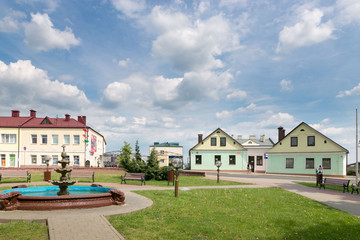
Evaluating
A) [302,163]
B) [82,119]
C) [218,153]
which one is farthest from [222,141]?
[82,119]

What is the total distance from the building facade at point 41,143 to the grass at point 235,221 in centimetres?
3052

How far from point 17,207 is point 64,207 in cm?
156

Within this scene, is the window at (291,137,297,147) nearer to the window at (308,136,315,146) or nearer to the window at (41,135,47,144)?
the window at (308,136,315,146)

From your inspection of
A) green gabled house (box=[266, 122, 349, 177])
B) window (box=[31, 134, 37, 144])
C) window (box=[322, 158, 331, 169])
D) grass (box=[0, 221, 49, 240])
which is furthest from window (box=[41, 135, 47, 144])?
window (box=[322, 158, 331, 169])

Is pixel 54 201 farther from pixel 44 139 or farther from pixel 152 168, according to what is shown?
pixel 44 139

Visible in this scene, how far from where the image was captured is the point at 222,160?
40.3 m

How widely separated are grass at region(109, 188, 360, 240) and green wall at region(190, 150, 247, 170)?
27.8m

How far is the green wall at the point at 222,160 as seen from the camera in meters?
39.5

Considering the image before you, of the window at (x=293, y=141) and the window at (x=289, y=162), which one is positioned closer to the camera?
the window at (x=289, y=162)

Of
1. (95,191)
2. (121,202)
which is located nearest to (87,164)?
(95,191)

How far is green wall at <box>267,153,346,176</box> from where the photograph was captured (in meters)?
33.4

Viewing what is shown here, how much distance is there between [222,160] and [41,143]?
89.3ft

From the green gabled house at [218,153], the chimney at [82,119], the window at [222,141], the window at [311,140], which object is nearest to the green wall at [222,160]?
the green gabled house at [218,153]

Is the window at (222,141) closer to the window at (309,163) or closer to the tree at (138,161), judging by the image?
the window at (309,163)
